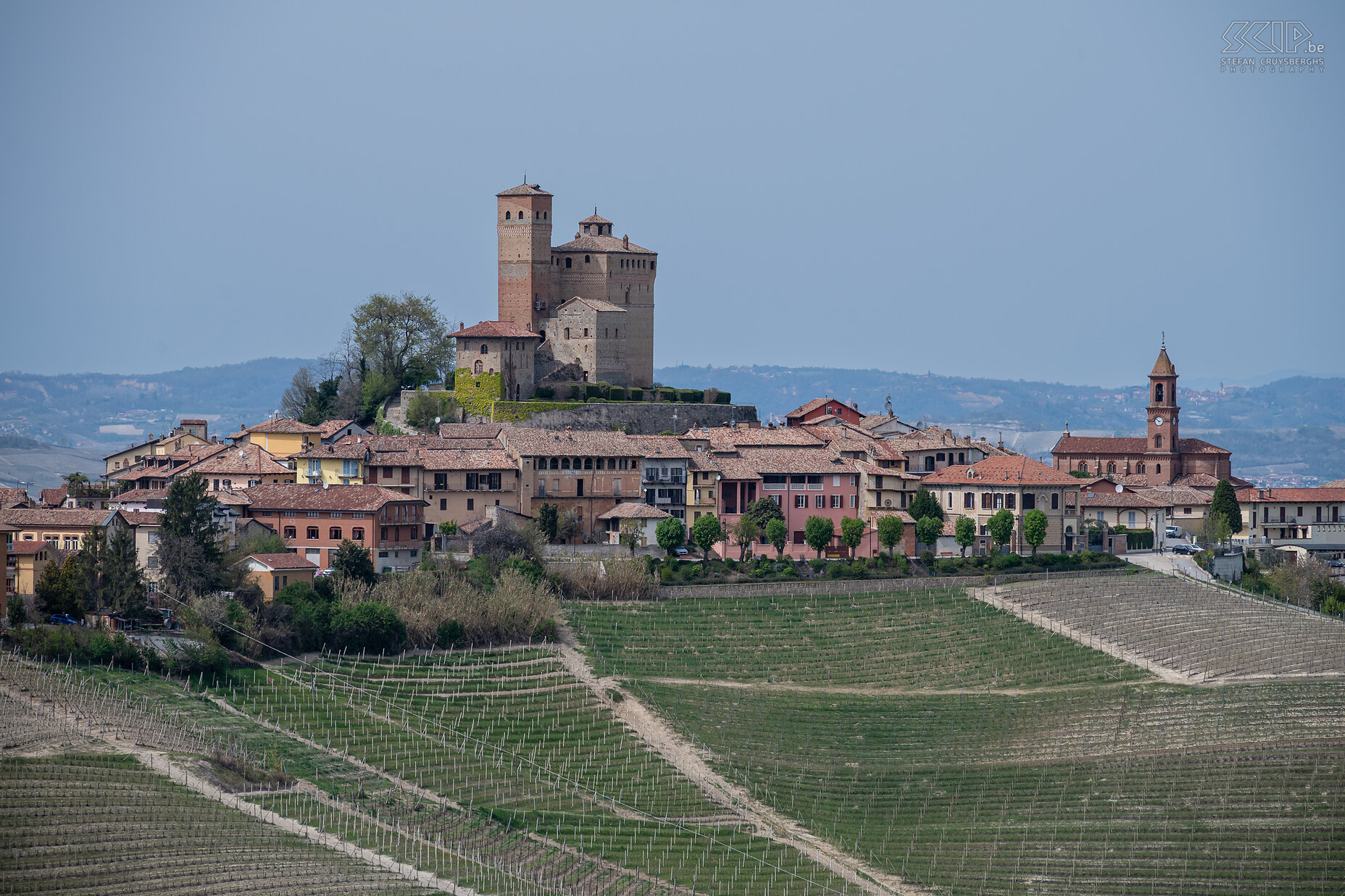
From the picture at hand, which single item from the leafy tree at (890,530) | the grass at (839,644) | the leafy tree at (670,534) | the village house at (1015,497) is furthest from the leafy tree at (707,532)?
the village house at (1015,497)

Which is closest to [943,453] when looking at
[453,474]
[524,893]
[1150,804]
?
[453,474]

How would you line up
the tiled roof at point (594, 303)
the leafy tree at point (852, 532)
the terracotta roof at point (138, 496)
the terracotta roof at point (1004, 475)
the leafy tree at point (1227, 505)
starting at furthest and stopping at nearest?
the tiled roof at point (594, 303) < the leafy tree at point (1227, 505) < the terracotta roof at point (1004, 475) < the leafy tree at point (852, 532) < the terracotta roof at point (138, 496)

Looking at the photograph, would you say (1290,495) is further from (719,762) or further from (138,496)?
(138,496)

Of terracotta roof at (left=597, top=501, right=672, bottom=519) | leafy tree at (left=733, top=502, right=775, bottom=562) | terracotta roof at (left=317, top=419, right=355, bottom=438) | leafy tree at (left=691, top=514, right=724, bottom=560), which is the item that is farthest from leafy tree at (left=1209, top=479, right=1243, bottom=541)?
terracotta roof at (left=317, top=419, right=355, bottom=438)

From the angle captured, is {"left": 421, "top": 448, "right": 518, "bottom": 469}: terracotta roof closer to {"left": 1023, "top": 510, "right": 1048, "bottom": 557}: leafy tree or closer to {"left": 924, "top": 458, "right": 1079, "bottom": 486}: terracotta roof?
{"left": 924, "top": 458, "right": 1079, "bottom": 486}: terracotta roof

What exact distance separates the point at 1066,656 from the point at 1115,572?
12414 mm

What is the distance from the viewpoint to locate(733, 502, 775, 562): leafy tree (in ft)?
249

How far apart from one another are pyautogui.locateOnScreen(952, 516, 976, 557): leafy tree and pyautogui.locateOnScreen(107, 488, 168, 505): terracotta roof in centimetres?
3050

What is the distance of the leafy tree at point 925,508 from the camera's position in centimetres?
7831

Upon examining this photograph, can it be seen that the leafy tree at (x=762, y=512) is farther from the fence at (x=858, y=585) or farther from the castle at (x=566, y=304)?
the castle at (x=566, y=304)

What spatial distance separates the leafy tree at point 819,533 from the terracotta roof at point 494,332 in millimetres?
17401

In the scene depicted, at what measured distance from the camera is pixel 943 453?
280 feet

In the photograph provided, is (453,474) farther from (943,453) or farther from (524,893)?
(524,893)

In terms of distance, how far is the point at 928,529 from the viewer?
252 ft
